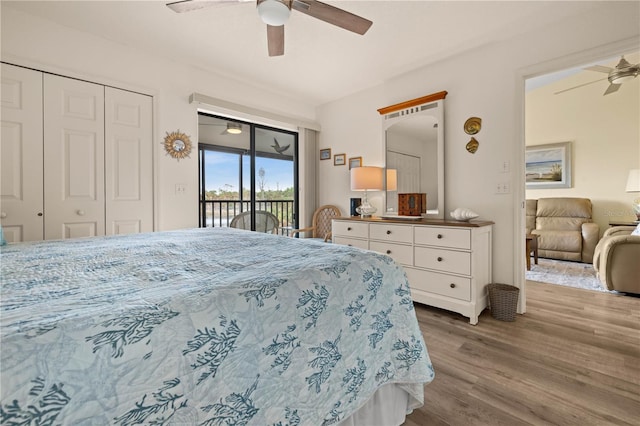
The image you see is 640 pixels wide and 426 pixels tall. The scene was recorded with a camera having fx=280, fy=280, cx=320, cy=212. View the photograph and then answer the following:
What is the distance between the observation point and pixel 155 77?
115 inches

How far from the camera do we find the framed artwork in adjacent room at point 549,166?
16.6 ft

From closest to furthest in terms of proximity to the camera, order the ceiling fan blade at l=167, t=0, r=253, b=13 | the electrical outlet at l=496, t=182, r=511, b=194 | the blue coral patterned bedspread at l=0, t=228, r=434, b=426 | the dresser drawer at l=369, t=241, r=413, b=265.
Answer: the blue coral patterned bedspread at l=0, t=228, r=434, b=426 → the ceiling fan blade at l=167, t=0, r=253, b=13 → the electrical outlet at l=496, t=182, r=511, b=194 → the dresser drawer at l=369, t=241, r=413, b=265

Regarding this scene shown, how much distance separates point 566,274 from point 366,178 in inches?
Result: 121

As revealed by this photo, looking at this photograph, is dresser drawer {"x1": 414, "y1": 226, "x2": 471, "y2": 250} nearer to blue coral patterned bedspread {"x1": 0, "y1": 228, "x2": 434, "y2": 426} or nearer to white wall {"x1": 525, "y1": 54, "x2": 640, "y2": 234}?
blue coral patterned bedspread {"x1": 0, "y1": 228, "x2": 434, "y2": 426}

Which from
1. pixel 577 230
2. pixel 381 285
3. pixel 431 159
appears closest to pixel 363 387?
pixel 381 285

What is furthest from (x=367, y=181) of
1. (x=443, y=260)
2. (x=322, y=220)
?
(x=443, y=260)

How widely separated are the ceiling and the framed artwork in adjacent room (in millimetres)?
3716

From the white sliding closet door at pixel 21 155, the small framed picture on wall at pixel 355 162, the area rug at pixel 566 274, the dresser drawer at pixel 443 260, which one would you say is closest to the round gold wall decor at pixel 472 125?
the dresser drawer at pixel 443 260

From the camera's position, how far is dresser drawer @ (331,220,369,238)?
10.2ft

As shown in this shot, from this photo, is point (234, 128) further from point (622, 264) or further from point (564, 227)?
point (564, 227)

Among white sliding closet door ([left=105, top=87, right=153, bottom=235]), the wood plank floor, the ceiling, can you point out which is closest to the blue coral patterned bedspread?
the wood plank floor

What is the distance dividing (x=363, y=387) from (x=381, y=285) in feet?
1.29

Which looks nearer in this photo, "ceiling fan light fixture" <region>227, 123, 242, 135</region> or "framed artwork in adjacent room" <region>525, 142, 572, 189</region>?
"ceiling fan light fixture" <region>227, 123, 242, 135</region>

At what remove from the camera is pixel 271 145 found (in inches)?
165
